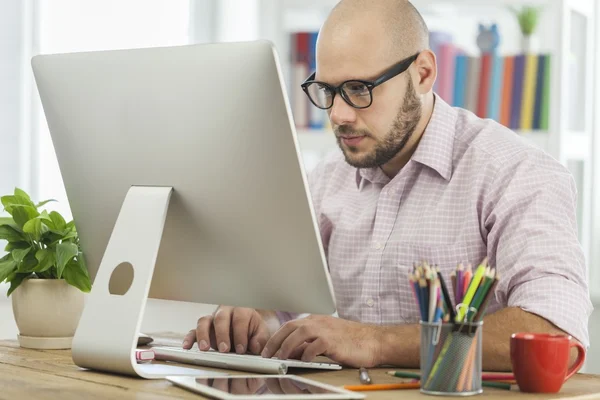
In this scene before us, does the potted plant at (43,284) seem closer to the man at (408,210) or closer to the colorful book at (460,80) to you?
the man at (408,210)

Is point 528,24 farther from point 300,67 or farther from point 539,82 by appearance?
point 300,67

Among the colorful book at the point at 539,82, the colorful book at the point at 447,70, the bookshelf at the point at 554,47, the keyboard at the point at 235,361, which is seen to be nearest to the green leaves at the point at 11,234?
the keyboard at the point at 235,361

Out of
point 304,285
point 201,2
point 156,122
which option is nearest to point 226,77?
point 156,122

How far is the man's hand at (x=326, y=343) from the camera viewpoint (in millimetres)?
1357

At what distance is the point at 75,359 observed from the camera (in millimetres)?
1338

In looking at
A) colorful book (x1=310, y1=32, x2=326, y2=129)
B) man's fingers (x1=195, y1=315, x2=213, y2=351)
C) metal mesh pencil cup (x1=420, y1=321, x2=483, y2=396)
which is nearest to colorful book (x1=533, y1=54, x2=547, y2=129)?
colorful book (x1=310, y1=32, x2=326, y2=129)

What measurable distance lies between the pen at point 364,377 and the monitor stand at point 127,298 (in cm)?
24

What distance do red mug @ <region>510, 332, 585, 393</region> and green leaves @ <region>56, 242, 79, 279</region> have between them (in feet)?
2.71

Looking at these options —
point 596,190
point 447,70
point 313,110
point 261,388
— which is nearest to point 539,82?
point 447,70

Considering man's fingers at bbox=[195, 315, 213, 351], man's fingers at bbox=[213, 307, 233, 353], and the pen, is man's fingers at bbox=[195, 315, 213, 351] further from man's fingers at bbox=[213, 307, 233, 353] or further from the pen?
the pen

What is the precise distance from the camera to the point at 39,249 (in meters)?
1.67

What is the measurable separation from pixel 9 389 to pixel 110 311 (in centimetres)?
18

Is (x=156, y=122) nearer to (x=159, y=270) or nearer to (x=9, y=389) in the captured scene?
(x=159, y=270)

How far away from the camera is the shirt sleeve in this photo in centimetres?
144
